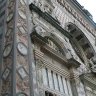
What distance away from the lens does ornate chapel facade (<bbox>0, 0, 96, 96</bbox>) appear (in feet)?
13.9

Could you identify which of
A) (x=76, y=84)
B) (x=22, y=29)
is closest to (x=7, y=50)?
(x=22, y=29)

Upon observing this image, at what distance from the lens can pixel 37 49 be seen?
5.54 meters

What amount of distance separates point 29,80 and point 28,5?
266cm

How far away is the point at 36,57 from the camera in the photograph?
17.5ft

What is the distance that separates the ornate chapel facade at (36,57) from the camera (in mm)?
4246

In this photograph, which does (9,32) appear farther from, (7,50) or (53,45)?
(53,45)

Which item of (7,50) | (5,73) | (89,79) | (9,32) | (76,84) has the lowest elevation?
(5,73)

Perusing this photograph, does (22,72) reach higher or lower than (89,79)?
lower

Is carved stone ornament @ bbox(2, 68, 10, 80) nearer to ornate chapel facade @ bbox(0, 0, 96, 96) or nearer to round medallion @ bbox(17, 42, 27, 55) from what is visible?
ornate chapel facade @ bbox(0, 0, 96, 96)

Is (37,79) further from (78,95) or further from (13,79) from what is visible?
(78,95)

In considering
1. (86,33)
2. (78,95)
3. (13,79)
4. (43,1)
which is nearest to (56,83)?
(78,95)

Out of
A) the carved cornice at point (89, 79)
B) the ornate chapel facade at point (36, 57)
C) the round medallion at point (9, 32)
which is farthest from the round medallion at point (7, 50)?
the carved cornice at point (89, 79)

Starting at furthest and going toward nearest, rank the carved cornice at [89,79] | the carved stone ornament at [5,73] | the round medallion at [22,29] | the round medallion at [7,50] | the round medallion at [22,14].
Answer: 1. the carved cornice at [89,79]
2. the round medallion at [22,14]
3. the round medallion at [22,29]
4. the round medallion at [7,50]
5. the carved stone ornament at [5,73]

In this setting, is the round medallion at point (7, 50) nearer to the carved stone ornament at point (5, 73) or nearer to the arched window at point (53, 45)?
the carved stone ornament at point (5, 73)
